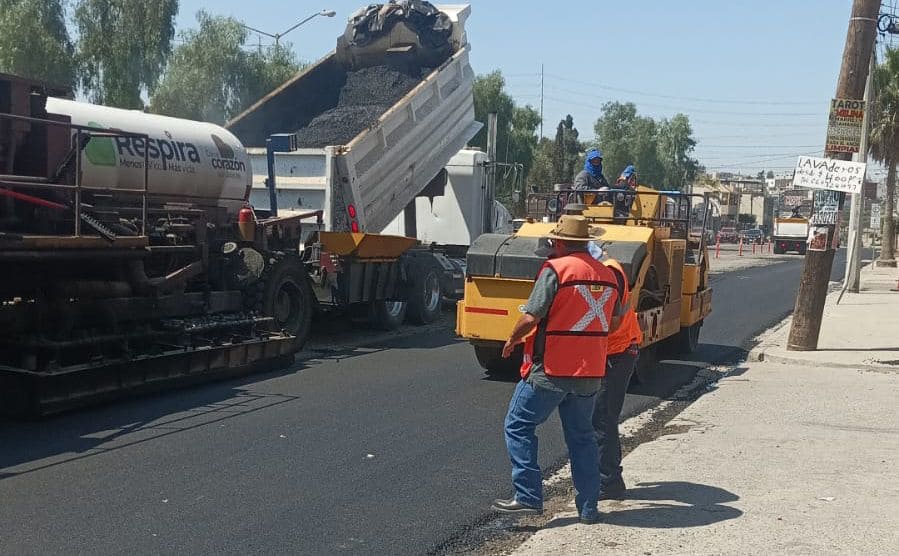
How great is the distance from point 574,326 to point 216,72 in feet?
125

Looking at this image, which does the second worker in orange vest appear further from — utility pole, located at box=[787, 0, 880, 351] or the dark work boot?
utility pole, located at box=[787, 0, 880, 351]

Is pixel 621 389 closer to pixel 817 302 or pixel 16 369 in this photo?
pixel 16 369

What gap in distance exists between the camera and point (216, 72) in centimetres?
4125

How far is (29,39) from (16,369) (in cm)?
3063

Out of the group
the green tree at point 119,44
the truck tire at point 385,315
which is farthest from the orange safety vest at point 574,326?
the green tree at point 119,44

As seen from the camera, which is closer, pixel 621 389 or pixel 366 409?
pixel 621 389

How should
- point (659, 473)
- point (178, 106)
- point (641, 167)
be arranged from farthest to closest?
point (641, 167) → point (178, 106) → point (659, 473)

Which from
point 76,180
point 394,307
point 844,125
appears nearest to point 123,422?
point 76,180

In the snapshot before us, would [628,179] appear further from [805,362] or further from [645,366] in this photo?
[805,362]

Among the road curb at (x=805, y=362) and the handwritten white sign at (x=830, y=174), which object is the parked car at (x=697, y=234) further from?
the road curb at (x=805, y=362)

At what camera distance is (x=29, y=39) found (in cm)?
3516

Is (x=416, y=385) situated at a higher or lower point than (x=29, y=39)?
lower

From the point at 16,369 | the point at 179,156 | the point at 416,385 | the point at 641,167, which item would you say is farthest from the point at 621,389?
the point at 641,167

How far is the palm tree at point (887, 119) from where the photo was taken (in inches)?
1340
